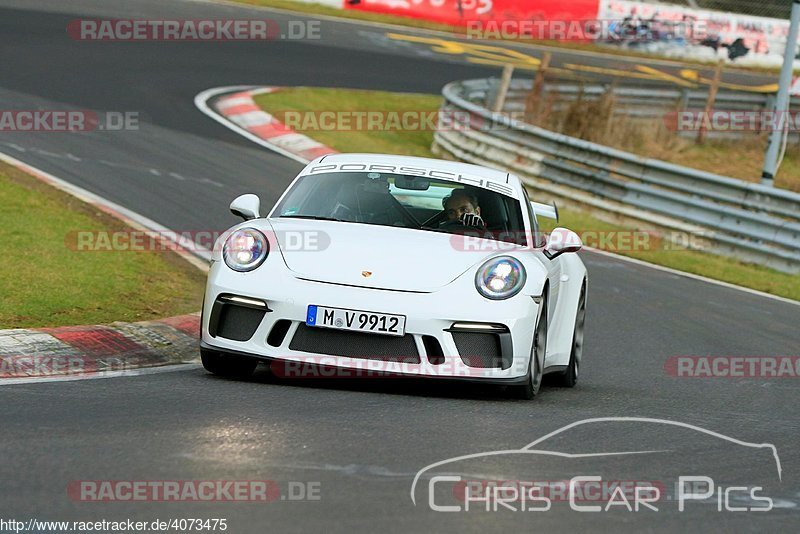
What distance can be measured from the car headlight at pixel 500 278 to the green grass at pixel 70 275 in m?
2.61

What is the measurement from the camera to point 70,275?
9.57 metres

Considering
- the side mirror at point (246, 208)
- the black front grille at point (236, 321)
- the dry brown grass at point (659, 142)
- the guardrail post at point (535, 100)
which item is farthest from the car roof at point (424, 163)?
the guardrail post at point (535, 100)

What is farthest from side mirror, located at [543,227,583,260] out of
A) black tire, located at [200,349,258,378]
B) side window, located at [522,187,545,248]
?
black tire, located at [200,349,258,378]

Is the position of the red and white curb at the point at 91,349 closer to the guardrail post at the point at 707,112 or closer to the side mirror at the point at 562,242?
the side mirror at the point at 562,242

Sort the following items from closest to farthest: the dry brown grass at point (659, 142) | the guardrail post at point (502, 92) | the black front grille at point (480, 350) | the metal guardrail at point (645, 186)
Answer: the black front grille at point (480, 350) < the metal guardrail at point (645, 186) < the dry brown grass at point (659, 142) < the guardrail post at point (502, 92)

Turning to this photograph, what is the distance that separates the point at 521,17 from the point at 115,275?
2558 cm

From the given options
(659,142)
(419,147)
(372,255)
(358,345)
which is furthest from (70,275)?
(659,142)

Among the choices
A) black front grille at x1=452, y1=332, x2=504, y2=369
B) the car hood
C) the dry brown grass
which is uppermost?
the car hood

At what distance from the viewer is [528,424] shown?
6465mm

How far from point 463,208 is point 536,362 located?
44.8 inches

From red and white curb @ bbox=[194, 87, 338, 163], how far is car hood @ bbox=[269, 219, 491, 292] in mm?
11018

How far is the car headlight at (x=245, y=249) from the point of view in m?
7.14

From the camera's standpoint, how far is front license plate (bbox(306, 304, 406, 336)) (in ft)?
22.3

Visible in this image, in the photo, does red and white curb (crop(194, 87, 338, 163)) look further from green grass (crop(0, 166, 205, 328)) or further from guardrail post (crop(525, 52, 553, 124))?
green grass (crop(0, 166, 205, 328))
